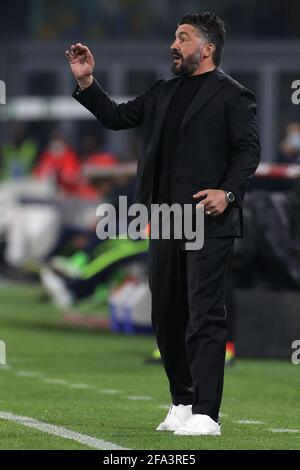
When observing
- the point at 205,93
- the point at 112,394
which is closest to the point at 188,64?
the point at 205,93

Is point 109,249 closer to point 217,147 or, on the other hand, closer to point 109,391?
point 109,391

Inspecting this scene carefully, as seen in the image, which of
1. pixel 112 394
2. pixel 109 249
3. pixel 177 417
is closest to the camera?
pixel 177 417

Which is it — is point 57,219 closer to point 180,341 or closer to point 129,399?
point 129,399

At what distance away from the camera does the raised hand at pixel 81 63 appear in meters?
9.02

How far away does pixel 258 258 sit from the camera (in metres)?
15.9

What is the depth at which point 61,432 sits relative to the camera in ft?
29.0

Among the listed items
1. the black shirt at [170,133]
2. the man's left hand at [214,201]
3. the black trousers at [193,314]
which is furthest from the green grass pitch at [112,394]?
the black shirt at [170,133]

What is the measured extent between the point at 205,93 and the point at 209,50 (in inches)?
9.2

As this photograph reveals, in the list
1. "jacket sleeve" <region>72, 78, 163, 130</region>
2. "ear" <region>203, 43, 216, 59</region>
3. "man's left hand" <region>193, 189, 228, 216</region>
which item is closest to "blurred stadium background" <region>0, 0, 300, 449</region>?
"man's left hand" <region>193, 189, 228, 216</region>

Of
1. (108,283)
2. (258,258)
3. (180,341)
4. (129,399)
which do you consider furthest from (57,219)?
(180,341)

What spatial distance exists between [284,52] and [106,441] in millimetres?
30979

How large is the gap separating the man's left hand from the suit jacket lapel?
37 centimetres

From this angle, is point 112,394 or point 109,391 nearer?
point 112,394

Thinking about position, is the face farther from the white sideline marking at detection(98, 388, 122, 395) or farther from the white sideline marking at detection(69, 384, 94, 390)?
the white sideline marking at detection(69, 384, 94, 390)
